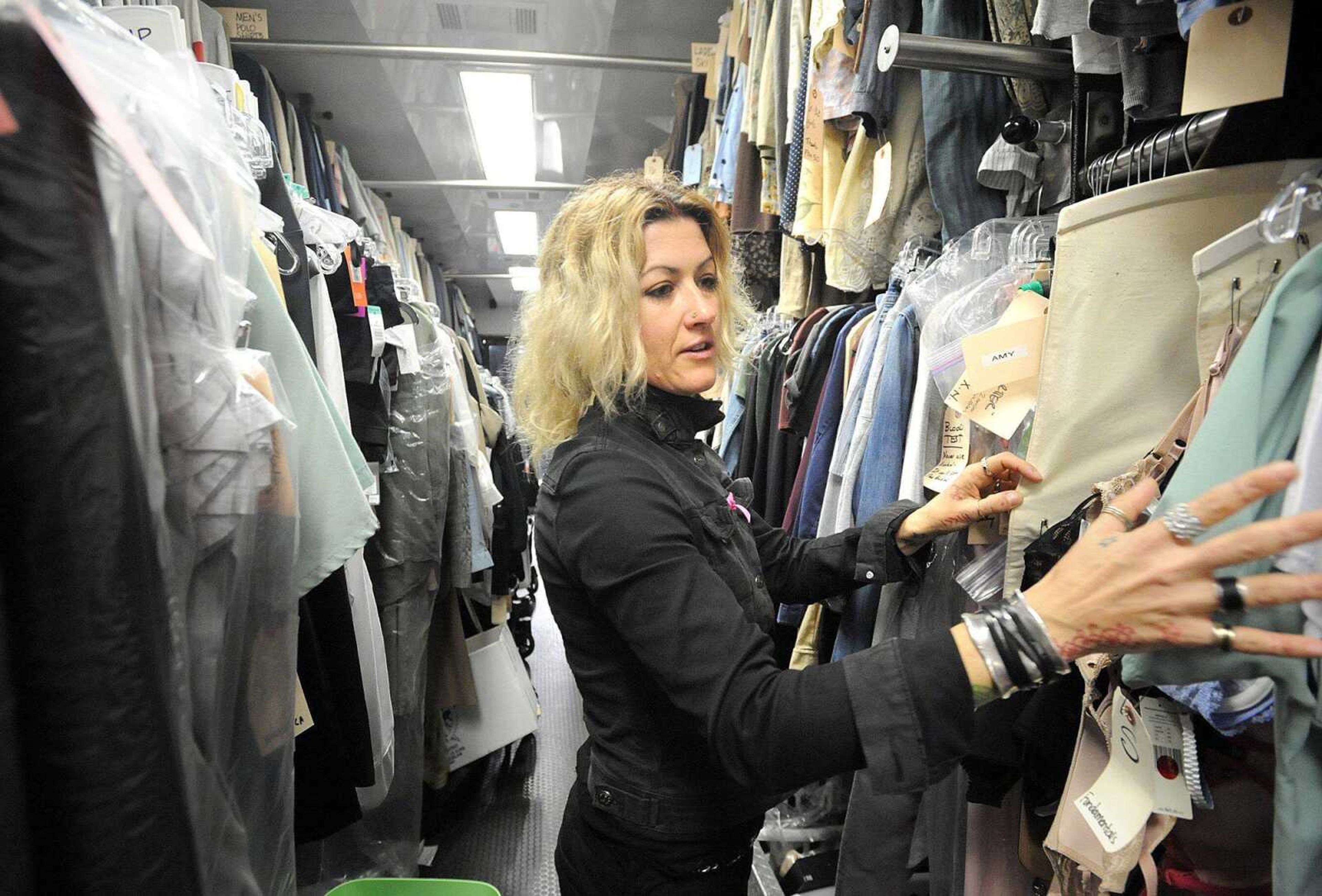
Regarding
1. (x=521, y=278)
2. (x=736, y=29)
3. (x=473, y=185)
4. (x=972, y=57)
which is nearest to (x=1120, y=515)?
(x=972, y=57)

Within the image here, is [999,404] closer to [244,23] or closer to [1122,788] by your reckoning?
[1122,788]

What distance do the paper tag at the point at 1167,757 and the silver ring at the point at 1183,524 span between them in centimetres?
23

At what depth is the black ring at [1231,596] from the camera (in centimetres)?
52

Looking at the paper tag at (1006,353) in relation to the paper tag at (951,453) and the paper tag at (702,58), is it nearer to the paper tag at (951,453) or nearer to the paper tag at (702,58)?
the paper tag at (951,453)

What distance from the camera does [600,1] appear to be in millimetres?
2805

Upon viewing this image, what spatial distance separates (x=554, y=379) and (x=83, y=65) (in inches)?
27.8

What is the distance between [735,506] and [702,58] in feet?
8.12

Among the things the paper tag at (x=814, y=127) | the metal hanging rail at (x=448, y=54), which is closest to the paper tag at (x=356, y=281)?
the paper tag at (x=814, y=127)

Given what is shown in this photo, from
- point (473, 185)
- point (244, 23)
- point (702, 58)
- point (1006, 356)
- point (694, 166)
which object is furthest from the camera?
point (473, 185)

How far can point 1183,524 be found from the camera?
1.76 ft

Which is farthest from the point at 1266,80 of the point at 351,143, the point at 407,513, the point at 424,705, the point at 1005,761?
the point at 351,143

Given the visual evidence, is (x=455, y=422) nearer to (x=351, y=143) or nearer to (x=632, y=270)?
(x=632, y=270)

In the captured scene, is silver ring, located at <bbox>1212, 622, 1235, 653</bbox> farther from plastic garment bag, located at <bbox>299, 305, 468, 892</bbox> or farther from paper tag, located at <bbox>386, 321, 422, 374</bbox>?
paper tag, located at <bbox>386, 321, 422, 374</bbox>

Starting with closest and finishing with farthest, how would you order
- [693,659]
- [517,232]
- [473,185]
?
[693,659] < [473,185] < [517,232]
